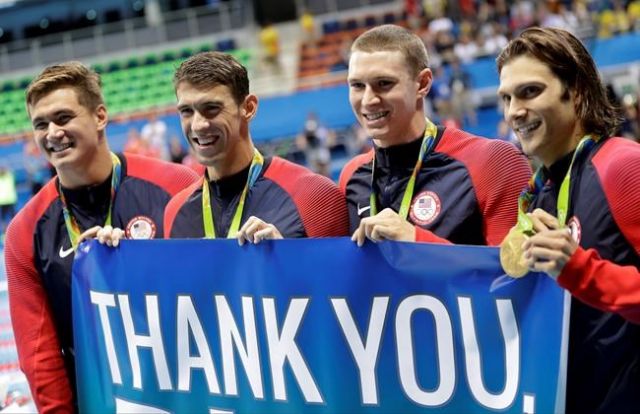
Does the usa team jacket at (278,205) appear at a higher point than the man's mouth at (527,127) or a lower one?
lower

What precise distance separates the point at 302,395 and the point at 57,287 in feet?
3.80

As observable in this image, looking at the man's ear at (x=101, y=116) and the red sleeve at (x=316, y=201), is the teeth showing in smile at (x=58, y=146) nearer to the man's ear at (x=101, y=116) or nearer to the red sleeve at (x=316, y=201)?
the man's ear at (x=101, y=116)

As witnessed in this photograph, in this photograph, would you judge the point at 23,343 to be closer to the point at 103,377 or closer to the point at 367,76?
the point at 103,377

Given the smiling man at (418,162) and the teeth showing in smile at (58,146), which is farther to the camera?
the teeth showing in smile at (58,146)

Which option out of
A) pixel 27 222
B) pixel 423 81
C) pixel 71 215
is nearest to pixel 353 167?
pixel 423 81

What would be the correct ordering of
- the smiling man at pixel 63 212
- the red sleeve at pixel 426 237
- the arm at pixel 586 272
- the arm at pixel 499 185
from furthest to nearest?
the smiling man at pixel 63 212 → the arm at pixel 499 185 → the red sleeve at pixel 426 237 → the arm at pixel 586 272

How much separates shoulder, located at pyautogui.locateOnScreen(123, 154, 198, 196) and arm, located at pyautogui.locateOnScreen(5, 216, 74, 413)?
485 mm

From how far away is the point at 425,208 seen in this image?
10.3 feet

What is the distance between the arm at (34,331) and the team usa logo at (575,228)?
2016 millimetres

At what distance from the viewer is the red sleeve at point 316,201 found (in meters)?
3.26

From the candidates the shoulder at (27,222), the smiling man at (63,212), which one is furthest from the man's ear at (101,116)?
the shoulder at (27,222)

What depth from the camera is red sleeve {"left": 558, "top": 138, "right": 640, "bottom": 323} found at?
2.30 m

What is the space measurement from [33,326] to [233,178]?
38.0 inches

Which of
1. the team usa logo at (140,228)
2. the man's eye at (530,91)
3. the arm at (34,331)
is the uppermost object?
the man's eye at (530,91)
